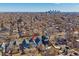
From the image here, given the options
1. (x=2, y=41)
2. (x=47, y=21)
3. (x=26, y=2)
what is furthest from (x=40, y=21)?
(x=2, y=41)

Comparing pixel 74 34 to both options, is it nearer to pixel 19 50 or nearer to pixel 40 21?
pixel 40 21

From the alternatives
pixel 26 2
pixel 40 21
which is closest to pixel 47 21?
pixel 40 21

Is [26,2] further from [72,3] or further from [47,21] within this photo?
[72,3]

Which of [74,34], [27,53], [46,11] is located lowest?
[27,53]

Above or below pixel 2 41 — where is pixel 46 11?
above

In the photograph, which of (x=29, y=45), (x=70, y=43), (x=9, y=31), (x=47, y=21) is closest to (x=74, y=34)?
(x=70, y=43)

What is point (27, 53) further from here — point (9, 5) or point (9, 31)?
point (9, 5)

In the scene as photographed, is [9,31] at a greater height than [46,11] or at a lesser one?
lesser
